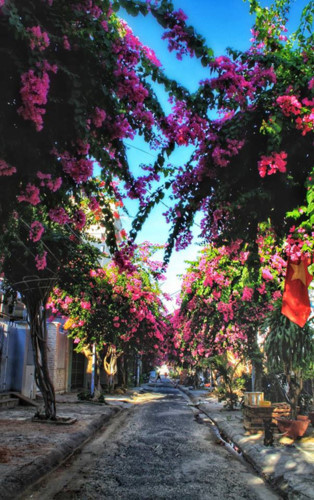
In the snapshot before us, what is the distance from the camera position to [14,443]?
8.59 metres

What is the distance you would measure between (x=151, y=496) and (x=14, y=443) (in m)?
4.24

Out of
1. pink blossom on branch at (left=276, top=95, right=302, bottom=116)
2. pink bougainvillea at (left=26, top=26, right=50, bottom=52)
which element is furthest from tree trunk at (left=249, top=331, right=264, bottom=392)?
pink bougainvillea at (left=26, top=26, right=50, bottom=52)

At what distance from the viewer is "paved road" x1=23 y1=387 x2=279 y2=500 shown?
222 inches

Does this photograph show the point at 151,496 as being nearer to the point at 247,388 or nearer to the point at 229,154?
the point at 229,154

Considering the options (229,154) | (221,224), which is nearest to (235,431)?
(221,224)

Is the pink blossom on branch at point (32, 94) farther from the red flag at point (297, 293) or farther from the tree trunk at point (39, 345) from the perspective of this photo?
the tree trunk at point (39, 345)

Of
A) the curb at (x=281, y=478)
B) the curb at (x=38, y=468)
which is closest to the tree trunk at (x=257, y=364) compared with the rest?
the curb at (x=281, y=478)

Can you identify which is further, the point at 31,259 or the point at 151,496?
the point at 31,259

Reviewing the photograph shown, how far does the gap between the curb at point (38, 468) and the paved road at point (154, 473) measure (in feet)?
0.63

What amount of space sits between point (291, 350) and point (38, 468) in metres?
7.07

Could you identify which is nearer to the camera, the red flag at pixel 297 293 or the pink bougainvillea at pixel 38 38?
the pink bougainvillea at pixel 38 38

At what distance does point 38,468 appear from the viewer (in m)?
6.71

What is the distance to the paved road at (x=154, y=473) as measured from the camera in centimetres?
564

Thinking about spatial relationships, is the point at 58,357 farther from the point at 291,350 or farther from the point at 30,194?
the point at 30,194
